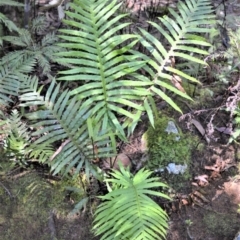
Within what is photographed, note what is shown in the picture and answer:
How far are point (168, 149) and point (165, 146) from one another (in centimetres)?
4

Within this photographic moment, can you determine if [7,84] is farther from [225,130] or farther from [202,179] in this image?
[225,130]

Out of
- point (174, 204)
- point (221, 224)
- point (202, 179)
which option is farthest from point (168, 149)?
point (221, 224)

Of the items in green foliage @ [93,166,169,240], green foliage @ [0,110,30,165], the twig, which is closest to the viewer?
green foliage @ [93,166,169,240]

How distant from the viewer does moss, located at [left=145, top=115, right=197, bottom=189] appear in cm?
329

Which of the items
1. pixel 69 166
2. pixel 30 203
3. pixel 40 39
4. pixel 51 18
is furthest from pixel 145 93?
pixel 51 18

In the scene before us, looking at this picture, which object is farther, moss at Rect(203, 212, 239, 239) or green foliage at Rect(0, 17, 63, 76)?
green foliage at Rect(0, 17, 63, 76)

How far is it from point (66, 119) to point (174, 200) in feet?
3.40

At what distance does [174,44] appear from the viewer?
10.5 ft

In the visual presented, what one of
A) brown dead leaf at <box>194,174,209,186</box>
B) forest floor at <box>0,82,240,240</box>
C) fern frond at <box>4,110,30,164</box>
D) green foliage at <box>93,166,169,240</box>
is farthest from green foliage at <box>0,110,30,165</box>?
brown dead leaf at <box>194,174,209,186</box>

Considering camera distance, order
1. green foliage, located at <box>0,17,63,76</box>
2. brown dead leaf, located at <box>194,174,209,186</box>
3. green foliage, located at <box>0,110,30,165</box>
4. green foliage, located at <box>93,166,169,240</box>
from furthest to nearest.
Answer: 1. green foliage, located at <box>0,17,63,76</box>
2. brown dead leaf, located at <box>194,174,209,186</box>
3. green foliage, located at <box>0,110,30,165</box>
4. green foliage, located at <box>93,166,169,240</box>

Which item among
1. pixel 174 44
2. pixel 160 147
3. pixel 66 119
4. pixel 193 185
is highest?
pixel 174 44

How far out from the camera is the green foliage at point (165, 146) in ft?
10.9

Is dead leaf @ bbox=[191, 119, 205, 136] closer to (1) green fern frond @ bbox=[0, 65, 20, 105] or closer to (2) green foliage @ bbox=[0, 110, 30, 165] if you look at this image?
(2) green foliage @ bbox=[0, 110, 30, 165]

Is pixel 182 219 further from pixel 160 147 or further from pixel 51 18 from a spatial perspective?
pixel 51 18
